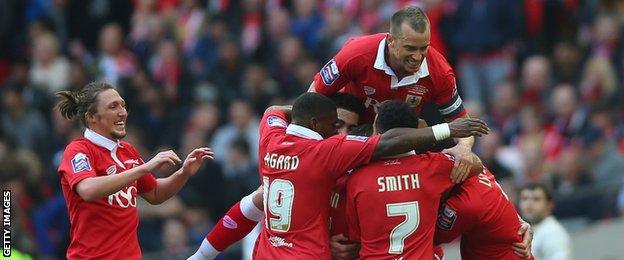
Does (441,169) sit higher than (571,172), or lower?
higher

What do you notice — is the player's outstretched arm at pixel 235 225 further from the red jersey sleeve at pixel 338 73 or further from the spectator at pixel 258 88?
the spectator at pixel 258 88

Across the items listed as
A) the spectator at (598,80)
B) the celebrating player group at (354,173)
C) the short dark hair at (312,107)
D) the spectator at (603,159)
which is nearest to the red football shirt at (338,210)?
the celebrating player group at (354,173)

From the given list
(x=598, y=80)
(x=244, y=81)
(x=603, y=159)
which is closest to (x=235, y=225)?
(x=603, y=159)

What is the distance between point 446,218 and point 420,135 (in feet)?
2.44

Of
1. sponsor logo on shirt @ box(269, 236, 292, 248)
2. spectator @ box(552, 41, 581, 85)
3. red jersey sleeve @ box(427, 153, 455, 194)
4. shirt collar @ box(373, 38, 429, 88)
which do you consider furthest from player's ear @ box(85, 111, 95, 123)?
spectator @ box(552, 41, 581, 85)

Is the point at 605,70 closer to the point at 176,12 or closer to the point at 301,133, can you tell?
the point at 176,12

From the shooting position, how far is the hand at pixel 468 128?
9.33 metres

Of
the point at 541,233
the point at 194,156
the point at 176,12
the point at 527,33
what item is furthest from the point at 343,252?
the point at 176,12

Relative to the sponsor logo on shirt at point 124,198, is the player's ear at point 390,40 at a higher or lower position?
higher

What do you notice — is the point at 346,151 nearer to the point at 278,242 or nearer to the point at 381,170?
the point at 381,170

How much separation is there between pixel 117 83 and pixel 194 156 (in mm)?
7729

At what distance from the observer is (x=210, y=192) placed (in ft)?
52.4

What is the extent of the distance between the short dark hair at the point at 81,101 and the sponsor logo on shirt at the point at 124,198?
0.52m

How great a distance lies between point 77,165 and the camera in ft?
30.8
